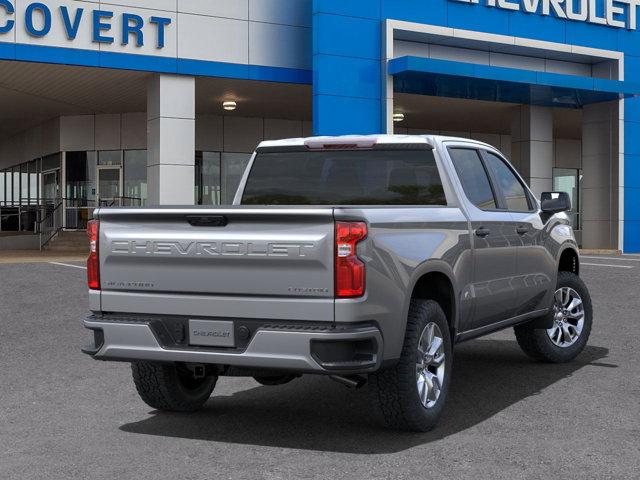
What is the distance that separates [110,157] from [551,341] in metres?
26.0

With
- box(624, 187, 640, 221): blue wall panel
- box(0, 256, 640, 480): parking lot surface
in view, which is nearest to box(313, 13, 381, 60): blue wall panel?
box(624, 187, 640, 221): blue wall panel

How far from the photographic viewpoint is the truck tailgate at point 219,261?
531 centimetres

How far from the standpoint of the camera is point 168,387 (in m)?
6.46

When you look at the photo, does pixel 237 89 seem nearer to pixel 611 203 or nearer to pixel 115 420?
pixel 611 203

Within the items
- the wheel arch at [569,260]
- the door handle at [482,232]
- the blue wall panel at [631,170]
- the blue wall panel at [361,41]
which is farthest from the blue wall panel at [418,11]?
the door handle at [482,232]

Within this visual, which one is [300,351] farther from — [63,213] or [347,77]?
[63,213]

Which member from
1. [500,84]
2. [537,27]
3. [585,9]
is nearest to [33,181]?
[500,84]

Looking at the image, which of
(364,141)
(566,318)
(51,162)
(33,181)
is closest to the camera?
(364,141)

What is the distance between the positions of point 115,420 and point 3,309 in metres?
6.85

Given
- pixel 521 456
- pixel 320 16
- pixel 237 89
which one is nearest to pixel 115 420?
pixel 521 456

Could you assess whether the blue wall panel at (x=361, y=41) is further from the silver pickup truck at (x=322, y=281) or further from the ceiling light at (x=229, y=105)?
the silver pickup truck at (x=322, y=281)

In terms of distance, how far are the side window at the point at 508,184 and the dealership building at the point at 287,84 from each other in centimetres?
1546

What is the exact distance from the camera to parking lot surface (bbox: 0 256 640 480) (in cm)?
517

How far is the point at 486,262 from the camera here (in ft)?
23.0
